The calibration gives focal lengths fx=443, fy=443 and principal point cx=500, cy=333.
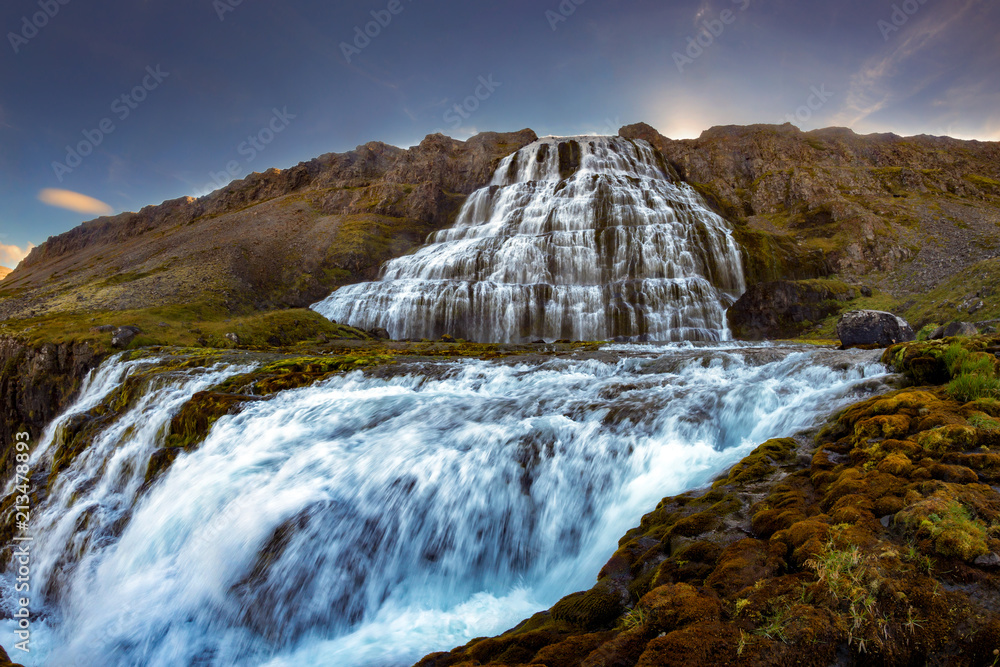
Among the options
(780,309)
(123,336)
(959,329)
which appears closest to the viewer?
(959,329)

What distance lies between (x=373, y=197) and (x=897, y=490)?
66837 mm

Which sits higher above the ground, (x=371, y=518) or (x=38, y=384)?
(x=38, y=384)

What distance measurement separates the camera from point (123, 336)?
2098cm

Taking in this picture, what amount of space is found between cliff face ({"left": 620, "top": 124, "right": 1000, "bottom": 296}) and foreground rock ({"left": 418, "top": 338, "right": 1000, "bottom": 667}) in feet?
107

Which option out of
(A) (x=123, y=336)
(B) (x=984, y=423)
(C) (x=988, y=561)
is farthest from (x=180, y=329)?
(B) (x=984, y=423)

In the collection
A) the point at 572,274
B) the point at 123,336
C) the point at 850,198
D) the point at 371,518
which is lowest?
the point at 371,518

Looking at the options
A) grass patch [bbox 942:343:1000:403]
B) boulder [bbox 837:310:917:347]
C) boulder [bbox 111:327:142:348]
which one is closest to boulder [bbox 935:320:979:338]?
boulder [bbox 837:310:917:347]

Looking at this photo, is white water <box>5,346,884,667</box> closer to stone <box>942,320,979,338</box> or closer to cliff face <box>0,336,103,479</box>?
stone <box>942,320,979,338</box>

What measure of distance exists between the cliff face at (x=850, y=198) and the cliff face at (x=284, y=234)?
111ft

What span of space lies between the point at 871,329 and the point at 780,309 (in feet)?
39.1

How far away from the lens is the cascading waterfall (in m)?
28.5

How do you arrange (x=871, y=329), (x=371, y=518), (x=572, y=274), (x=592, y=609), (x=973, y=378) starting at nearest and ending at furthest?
(x=592, y=609), (x=973, y=378), (x=371, y=518), (x=871, y=329), (x=572, y=274)

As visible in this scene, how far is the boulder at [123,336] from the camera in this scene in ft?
67.5

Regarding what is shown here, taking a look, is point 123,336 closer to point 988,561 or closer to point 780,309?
point 988,561
